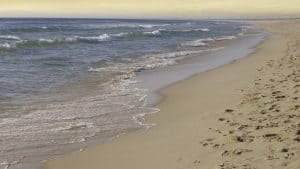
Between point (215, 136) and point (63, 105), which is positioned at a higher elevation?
point (215, 136)

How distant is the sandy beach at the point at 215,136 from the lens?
5383mm

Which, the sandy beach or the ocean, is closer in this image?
the sandy beach

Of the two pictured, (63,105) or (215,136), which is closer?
(215,136)

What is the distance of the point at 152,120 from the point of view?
8211 millimetres

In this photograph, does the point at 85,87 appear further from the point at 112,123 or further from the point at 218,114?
the point at 218,114

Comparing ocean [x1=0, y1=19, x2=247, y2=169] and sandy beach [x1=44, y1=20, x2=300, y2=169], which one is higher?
sandy beach [x1=44, y1=20, x2=300, y2=169]

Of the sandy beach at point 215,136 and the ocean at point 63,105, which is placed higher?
the sandy beach at point 215,136

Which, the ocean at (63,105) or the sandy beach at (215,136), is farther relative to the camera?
the ocean at (63,105)

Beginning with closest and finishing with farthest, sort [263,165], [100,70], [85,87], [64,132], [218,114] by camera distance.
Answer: [263,165] < [64,132] < [218,114] < [85,87] < [100,70]

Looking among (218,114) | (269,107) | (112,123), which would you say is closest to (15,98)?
(112,123)

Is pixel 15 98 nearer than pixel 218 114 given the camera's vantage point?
No

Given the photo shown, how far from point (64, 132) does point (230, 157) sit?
113 inches

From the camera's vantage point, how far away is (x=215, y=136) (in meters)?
6.48

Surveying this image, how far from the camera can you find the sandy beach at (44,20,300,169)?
538 cm
